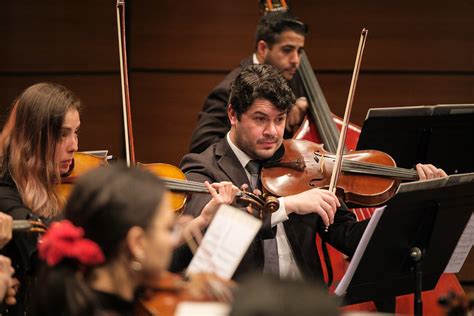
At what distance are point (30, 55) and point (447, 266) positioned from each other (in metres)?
2.36

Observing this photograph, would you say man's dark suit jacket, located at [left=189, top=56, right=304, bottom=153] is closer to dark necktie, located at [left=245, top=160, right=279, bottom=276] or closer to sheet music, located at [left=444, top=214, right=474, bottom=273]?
dark necktie, located at [left=245, top=160, right=279, bottom=276]

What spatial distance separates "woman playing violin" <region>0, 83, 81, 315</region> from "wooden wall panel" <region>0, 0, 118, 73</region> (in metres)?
1.64

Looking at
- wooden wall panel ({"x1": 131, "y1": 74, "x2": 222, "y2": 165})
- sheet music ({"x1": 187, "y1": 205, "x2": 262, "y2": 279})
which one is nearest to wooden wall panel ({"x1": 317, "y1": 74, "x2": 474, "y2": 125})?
wooden wall panel ({"x1": 131, "y1": 74, "x2": 222, "y2": 165})

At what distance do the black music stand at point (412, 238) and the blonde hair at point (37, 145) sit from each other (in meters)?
0.90

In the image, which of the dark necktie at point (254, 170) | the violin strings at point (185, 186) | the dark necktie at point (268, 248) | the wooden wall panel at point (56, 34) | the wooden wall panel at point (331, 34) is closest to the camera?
the violin strings at point (185, 186)

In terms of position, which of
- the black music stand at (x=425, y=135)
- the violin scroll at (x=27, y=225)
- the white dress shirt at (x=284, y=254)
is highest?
the black music stand at (x=425, y=135)

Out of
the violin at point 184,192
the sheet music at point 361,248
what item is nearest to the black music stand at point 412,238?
the sheet music at point 361,248

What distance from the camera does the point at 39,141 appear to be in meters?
2.60

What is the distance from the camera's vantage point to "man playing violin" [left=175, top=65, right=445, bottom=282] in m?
2.81

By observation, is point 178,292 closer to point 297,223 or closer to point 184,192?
point 184,192

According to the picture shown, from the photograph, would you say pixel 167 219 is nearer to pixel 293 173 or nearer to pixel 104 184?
pixel 104 184

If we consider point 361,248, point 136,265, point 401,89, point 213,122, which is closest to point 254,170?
point 361,248

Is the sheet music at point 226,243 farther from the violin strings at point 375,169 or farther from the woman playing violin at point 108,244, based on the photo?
the violin strings at point 375,169

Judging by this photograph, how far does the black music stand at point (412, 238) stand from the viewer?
8.27 feet
